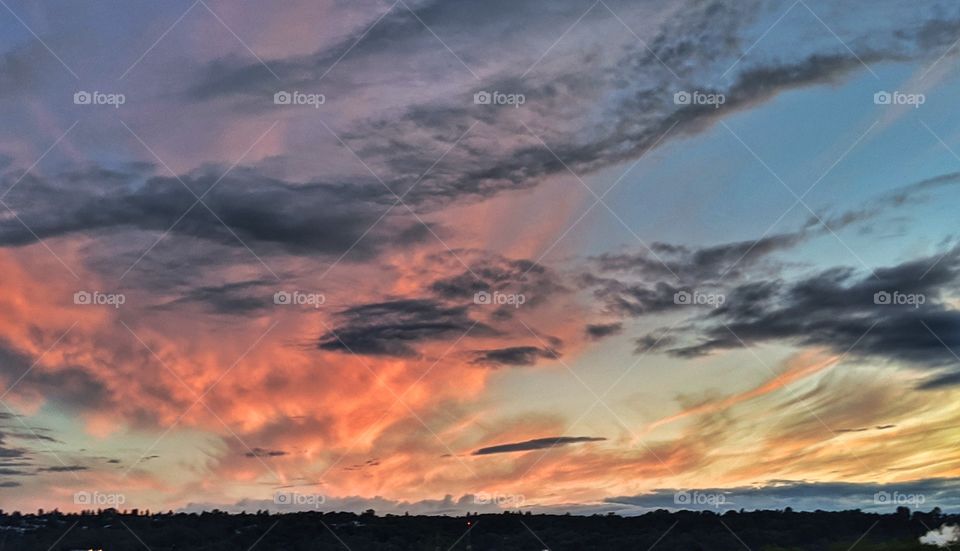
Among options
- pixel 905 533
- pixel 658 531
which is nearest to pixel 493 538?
pixel 658 531

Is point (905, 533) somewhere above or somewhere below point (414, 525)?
below

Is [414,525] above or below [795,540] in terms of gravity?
above

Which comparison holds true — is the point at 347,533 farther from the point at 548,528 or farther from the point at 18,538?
the point at 18,538

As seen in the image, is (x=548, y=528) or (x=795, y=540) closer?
(x=795, y=540)

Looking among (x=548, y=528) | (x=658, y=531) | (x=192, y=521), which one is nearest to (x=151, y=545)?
(x=192, y=521)

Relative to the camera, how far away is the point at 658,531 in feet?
555

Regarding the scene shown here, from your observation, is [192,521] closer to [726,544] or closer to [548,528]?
[548,528]

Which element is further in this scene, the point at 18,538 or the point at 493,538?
the point at 493,538

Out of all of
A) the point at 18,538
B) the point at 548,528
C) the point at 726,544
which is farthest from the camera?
the point at 548,528

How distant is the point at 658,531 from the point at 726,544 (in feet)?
32.4

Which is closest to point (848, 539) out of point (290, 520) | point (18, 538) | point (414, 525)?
point (414, 525)

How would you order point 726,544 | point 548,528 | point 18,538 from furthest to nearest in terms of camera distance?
point 548,528 < point 726,544 < point 18,538

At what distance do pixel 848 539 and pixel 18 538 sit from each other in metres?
109

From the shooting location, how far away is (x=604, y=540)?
163 meters
